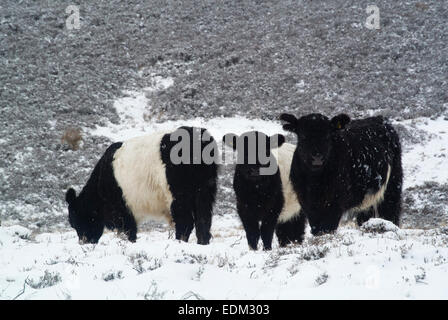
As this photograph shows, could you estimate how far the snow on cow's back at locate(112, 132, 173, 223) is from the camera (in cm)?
864

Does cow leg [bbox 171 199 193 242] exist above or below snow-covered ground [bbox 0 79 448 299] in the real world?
below

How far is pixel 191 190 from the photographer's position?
8.39m

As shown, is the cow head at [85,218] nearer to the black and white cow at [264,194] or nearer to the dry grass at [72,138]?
the black and white cow at [264,194]

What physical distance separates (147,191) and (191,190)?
1024mm

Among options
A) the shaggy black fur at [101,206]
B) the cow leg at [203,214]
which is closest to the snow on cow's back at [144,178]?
the shaggy black fur at [101,206]

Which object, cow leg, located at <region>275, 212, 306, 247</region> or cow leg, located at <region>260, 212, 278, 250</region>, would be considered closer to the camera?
cow leg, located at <region>260, 212, 278, 250</region>

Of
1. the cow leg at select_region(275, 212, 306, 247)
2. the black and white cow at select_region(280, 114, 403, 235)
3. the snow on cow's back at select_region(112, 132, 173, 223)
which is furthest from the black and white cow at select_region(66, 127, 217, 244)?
the black and white cow at select_region(280, 114, 403, 235)

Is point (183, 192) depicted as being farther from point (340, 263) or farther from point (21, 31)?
point (21, 31)

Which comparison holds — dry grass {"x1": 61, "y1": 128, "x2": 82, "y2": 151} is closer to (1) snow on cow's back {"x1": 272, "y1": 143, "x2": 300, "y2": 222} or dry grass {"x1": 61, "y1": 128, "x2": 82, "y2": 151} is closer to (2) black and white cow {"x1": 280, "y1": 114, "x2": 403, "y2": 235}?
(1) snow on cow's back {"x1": 272, "y1": 143, "x2": 300, "y2": 222}

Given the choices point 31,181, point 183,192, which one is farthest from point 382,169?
point 31,181

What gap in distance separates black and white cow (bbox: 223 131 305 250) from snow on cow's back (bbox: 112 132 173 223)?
142 cm

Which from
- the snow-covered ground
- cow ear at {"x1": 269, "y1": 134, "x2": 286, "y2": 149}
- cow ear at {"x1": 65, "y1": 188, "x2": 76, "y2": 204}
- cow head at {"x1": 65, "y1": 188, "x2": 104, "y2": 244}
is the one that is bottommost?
cow head at {"x1": 65, "y1": 188, "x2": 104, "y2": 244}
